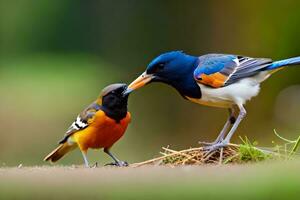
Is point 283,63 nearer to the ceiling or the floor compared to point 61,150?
nearer to the ceiling

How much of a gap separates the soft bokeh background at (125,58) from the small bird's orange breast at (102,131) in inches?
212

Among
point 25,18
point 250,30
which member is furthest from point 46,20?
point 250,30

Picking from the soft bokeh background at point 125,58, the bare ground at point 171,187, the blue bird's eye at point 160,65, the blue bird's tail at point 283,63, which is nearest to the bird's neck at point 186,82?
the blue bird's eye at point 160,65

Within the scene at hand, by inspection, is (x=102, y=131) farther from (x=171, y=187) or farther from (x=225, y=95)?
(x=171, y=187)

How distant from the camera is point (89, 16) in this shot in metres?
19.1

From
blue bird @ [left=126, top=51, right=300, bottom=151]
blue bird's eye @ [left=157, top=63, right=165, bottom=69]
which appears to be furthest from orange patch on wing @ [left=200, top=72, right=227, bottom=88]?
blue bird's eye @ [left=157, top=63, right=165, bottom=69]

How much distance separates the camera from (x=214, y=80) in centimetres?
591

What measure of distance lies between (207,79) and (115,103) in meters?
0.97

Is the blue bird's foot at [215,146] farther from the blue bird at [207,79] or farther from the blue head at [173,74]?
the blue head at [173,74]

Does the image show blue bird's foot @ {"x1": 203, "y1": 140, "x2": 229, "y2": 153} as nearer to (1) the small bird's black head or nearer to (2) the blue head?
(2) the blue head

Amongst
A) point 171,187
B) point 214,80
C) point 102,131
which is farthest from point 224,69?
point 171,187

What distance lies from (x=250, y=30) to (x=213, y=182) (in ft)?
43.2

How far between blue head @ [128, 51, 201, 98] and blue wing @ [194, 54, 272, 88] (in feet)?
0.24

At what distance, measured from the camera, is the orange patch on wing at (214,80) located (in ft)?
19.2
